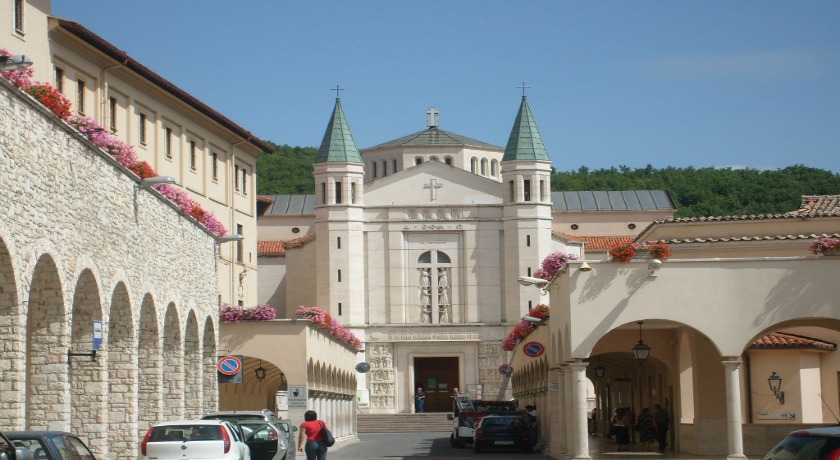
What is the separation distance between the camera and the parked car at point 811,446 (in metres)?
13.6

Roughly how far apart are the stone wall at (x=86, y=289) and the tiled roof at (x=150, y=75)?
817cm

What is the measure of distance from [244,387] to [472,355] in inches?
1515

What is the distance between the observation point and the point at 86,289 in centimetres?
2506

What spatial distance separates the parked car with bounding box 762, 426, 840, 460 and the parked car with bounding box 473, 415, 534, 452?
27.7m

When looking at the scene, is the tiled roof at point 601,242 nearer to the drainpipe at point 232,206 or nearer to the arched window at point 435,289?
the arched window at point 435,289

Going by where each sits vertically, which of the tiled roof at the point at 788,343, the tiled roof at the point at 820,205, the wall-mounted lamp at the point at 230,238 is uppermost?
the tiled roof at the point at 820,205

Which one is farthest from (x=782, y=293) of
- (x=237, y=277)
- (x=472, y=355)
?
(x=472, y=355)

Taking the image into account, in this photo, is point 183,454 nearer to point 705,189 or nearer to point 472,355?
point 472,355

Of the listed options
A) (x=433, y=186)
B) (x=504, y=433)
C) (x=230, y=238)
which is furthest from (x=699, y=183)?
(x=230, y=238)

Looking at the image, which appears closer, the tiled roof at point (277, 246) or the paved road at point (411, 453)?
the paved road at point (411, 453)

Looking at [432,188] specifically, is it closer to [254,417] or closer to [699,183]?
[699,183]

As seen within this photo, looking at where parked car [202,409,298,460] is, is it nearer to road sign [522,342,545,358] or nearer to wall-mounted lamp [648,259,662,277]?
wall-mounted lamp [648,259,662,277]

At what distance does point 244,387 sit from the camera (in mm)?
47875

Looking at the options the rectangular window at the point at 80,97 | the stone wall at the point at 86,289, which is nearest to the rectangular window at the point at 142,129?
the rectangular window at the point at 80,97
